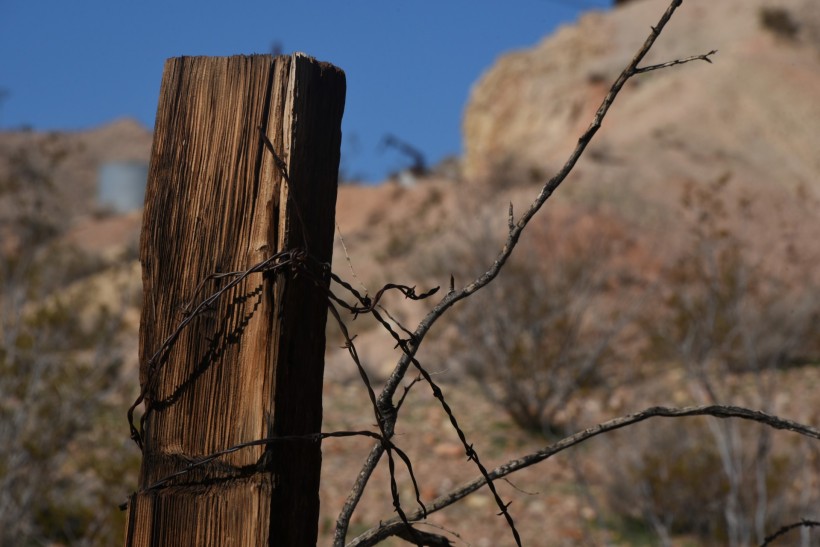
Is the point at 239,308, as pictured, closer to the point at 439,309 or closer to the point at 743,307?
the point at 439,309

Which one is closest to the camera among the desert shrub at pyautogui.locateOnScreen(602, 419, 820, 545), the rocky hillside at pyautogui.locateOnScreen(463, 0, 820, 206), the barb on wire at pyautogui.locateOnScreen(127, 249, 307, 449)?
the barb on wire at pyautogui.locateOnScreen(127, 249, 307, 449)

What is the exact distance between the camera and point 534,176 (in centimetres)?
1817

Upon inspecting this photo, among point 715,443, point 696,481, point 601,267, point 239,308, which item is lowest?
point 239,308

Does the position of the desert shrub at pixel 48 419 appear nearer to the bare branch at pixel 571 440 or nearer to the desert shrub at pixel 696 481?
the desert shrub at pixel 696 481

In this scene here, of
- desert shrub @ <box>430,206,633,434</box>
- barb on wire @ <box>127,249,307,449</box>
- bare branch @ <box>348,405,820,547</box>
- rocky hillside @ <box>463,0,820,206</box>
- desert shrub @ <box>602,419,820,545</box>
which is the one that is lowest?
bare branch @ <box>348,405,820,547</box>

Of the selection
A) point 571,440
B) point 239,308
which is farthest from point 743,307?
point 239,308

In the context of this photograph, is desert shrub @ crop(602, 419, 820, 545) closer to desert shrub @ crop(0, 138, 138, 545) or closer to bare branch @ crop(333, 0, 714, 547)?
desert shrub @ crop(0, 138, 138, 545)

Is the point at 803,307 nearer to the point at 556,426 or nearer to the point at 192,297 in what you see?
the point at 556,426

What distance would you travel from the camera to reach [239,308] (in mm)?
1552

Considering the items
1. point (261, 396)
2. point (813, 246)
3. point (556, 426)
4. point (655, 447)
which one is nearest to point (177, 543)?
point (261, 396)

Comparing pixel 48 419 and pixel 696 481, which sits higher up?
pixel 48 419

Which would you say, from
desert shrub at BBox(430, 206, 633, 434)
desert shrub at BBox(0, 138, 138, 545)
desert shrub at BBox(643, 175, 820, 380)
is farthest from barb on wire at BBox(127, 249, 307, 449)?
desert shrub at BBox(430, 206, 633, 434)

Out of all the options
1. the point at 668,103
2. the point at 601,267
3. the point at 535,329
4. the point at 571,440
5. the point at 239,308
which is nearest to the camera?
the point at 239,308

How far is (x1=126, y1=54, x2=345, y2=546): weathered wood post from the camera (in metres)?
1.52
